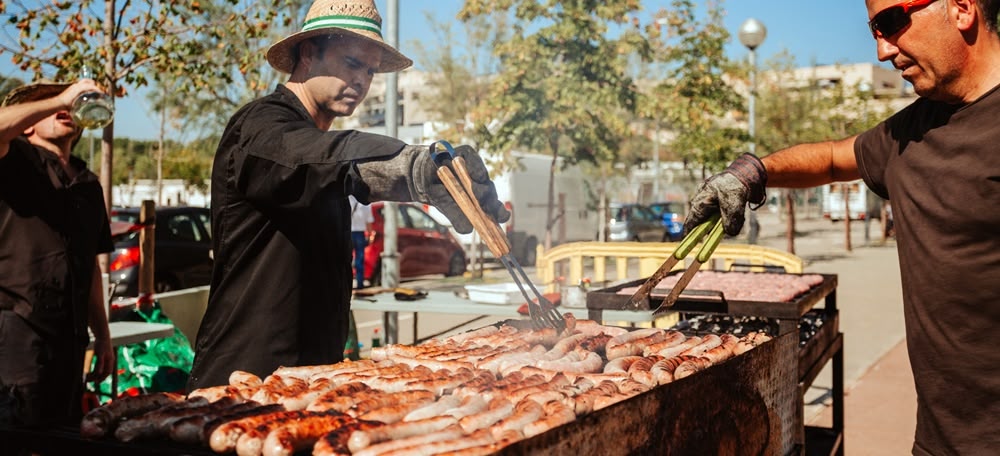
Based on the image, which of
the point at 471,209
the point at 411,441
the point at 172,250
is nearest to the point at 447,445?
the point at 411,441

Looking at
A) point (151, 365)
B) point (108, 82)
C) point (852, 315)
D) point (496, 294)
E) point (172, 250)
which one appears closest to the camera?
point (151, 365)

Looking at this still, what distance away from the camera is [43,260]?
360 cm

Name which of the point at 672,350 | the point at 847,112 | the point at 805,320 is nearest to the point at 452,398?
the point at 672,350

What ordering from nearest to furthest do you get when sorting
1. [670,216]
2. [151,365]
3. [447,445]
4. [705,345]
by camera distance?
[447,445] → [705,345] → [151,365] → [670,216]

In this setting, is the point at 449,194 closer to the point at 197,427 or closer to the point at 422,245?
the point at 197,427

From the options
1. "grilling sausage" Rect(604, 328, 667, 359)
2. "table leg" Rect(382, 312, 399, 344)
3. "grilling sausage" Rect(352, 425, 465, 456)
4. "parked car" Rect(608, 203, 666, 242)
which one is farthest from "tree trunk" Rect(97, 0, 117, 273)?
"parked car" Rect(608, 203, 666, 242)

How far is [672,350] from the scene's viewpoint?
3.01 m

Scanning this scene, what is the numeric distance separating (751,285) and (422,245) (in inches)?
476

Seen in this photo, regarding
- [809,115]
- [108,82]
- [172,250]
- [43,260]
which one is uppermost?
[809,115]

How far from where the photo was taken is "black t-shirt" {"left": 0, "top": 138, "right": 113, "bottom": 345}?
11.6 feet

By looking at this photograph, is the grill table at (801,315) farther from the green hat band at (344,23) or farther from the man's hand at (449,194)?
the green hat band at (344,23)

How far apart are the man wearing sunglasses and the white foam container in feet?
13.1

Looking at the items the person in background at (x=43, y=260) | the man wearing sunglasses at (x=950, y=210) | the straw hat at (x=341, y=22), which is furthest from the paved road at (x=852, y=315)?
the man wearing sunglasses at (x=950, y=210)

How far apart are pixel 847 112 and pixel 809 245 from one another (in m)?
5.79
